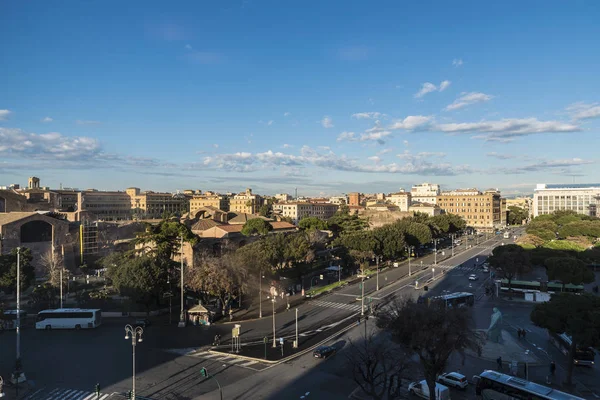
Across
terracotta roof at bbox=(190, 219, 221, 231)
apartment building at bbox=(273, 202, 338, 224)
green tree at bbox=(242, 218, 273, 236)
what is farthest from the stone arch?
apartment building at bbox=(273, 202, 338, 224)

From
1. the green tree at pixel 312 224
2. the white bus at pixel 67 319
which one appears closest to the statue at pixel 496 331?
the white bus at pixel 67 319

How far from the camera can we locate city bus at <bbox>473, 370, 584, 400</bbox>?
67.1 feet

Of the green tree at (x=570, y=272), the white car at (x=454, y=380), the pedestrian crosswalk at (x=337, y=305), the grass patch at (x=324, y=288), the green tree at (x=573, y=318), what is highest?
the green tree at (x=573, y=318)

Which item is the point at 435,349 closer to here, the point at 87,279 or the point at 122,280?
the point at 122,280

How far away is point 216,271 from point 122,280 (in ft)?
29.9

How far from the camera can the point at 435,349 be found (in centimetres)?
2011

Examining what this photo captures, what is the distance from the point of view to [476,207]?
15962 centimetres

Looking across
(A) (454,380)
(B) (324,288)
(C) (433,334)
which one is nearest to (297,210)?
(B) (324,288)

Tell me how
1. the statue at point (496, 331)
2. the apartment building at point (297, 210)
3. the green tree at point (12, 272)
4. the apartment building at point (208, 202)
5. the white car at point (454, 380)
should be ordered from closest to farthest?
1. the white car at point (454, 380)
2. the statue at point (496, 331)
3. the green tree at point (12, 272)
4. the apartment building at point (297, 210)
5. the apartment building at point (208, 202)

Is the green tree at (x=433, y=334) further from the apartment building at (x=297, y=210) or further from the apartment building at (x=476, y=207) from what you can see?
the apartment building at (x=476, y=207)

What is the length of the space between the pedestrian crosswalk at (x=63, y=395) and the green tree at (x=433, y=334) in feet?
54.1

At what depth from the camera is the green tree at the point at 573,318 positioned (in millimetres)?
21859

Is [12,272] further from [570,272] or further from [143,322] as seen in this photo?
[570,272]

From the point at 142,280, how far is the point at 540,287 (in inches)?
1765
